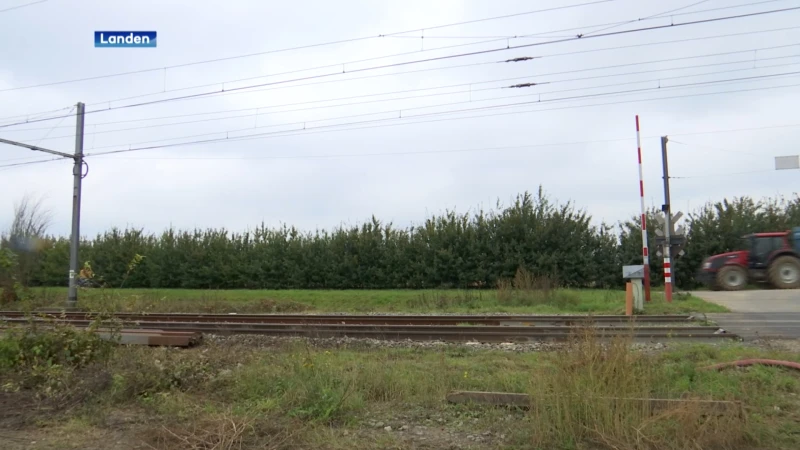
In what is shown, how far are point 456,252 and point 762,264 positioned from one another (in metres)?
15.2

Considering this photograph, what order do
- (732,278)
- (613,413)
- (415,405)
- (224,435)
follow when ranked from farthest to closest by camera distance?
(732,278)
(415,405)
(224,435)
(613,413)

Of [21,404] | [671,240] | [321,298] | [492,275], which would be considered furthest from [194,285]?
[21,404]

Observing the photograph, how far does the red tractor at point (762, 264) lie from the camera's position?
25.8 meters

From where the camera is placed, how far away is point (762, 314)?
16.3m

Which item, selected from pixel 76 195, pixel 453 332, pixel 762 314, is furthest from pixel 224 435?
pixel 76 195

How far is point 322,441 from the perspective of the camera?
5.41m

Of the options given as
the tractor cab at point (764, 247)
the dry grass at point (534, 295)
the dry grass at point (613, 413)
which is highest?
the tractor cab at point (764, 247)

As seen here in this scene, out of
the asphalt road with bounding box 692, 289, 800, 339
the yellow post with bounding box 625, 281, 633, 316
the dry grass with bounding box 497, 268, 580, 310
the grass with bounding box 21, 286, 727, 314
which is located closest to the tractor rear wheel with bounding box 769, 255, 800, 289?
the asphalt road with bounding box 692, 289, 800, 339

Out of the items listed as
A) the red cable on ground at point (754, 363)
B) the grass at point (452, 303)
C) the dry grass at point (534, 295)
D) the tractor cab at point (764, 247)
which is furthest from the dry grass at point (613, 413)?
the tractor cab at point (764, 247)

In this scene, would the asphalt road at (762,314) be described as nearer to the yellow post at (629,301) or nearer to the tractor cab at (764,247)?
the yellow post at (629,301)

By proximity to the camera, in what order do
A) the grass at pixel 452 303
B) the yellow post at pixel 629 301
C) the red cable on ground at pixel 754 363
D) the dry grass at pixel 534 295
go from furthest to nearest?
the dry grass at pixel 534 295
the grass at pixel 452 303
the yellow post at pixel 629 301
the red cable on ground at pixel 754 363

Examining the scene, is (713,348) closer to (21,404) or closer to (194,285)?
(21,404)

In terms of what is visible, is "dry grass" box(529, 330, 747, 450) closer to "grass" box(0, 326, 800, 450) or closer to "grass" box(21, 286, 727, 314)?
"grass" box(0, 326, 800, 450)

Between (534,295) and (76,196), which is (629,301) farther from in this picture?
(76,196)
